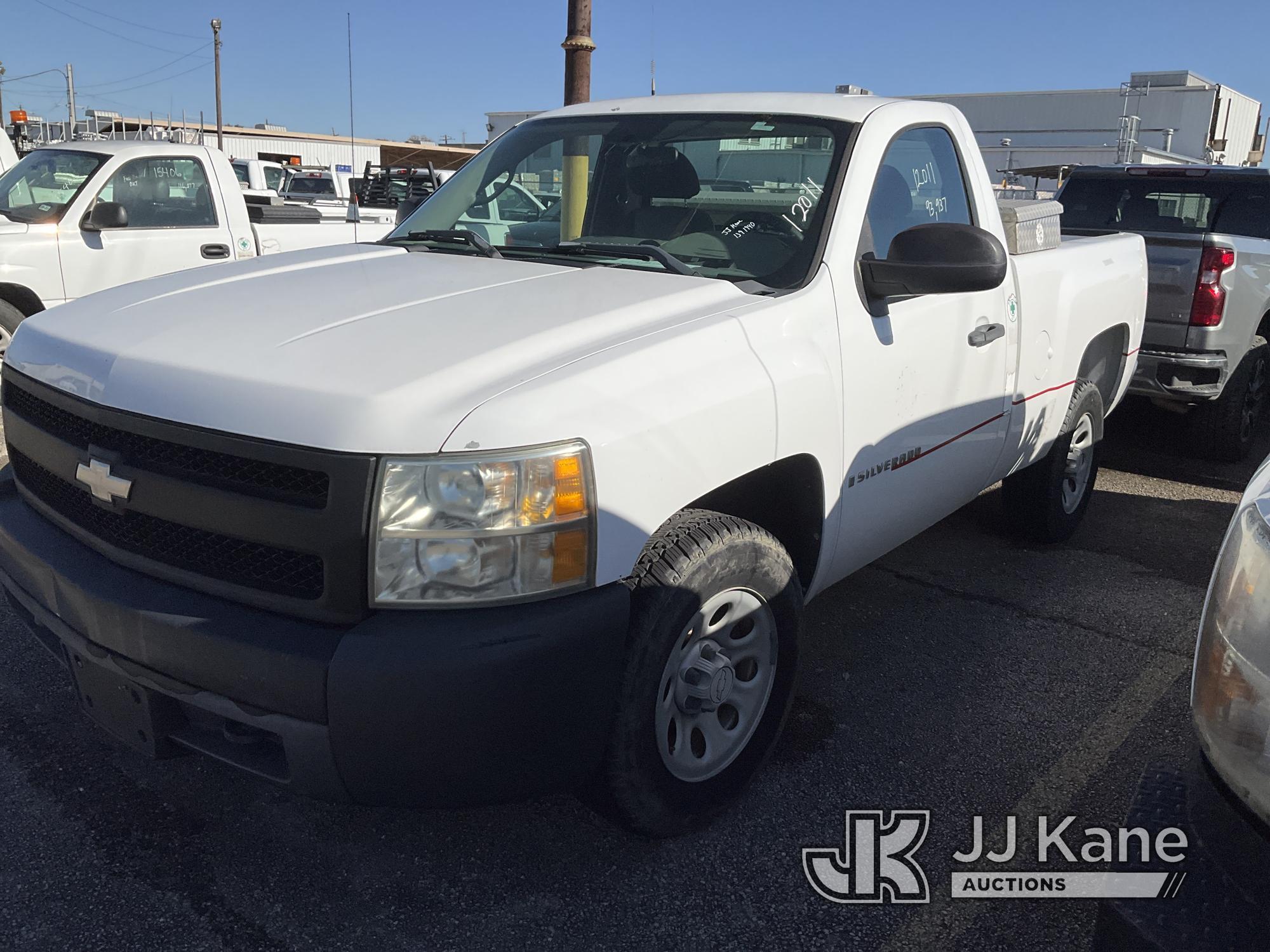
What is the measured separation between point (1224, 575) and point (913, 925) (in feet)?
3.97

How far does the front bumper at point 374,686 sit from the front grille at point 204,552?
Result: 0.06 meters

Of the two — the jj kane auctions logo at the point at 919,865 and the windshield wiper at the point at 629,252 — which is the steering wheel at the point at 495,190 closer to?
the windshield wiper at the point at 629,252

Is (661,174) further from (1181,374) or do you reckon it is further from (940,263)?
(1181,374)

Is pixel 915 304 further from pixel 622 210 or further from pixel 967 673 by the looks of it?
pixel 967 673

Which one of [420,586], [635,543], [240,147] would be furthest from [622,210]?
[240,147]

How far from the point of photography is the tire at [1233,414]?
20.8 ft

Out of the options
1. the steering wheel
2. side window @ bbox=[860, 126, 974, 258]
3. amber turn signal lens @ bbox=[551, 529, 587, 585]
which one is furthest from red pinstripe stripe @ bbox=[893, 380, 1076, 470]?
the steering wheel

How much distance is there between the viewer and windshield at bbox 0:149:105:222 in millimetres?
7191

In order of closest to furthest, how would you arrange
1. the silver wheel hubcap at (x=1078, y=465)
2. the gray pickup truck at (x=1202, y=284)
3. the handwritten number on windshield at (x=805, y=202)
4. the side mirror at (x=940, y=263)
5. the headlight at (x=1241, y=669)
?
the headlight at (x=1241, y=669) < the side mirror at (x=940, y=263) < the handwritten number on windshield at (x=805, y=202) < the silver wheel hubcap at (x=1078, y=465) < the gray pickup truck at (x=1202, y=284)

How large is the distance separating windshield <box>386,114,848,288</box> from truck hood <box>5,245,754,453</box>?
25 cm

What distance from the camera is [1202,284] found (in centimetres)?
591

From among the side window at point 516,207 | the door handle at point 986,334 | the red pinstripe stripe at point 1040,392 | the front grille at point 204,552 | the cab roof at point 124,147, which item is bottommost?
the front grille at point 204,552

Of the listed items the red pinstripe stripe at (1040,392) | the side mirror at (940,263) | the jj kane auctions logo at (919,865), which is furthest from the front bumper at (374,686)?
the red pinstripe stripe at (1040,392)

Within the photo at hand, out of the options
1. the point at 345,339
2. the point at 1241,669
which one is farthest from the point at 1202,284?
the point at 345,339
